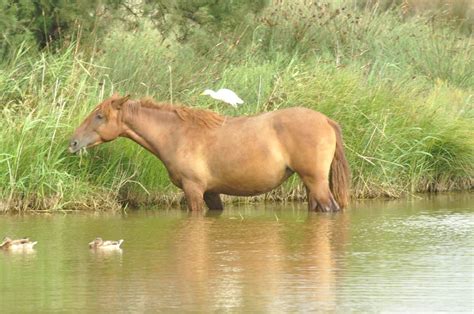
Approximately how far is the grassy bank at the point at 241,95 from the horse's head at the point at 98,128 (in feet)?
0.97

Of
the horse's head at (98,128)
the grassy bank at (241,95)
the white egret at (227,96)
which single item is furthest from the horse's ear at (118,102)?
the white egret at (227,96)

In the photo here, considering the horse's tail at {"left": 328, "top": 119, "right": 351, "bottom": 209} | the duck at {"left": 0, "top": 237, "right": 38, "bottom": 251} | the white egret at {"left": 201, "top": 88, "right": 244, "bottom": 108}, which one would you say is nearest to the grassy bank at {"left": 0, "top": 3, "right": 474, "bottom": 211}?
the white egret at {"left": 201, "top": 88, "right": 244, "bottom": 108}

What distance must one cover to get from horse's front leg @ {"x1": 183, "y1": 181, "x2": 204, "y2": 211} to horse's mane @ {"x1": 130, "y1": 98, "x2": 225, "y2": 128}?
0.74 meters

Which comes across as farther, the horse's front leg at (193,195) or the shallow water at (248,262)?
the horse's front leg at (193,195)

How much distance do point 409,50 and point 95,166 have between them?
7.75 m

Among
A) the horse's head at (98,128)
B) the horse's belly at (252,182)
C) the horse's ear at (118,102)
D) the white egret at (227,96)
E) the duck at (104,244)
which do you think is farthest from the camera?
the white egret at (227,96)

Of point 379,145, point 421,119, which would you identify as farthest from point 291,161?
point 421,119

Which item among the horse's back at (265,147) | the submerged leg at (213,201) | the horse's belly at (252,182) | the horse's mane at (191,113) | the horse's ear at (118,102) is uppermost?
the horse's ear at (118,102)

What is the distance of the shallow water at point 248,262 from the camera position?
8734mm

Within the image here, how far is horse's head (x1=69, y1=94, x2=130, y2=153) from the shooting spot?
14.5m

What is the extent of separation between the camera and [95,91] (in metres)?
15.7

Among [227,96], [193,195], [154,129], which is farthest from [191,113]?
[193,195]

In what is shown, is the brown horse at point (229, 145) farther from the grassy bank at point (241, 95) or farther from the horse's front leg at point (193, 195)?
the grassy bank at point (241, 95)

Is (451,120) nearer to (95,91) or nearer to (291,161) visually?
(291,161)
